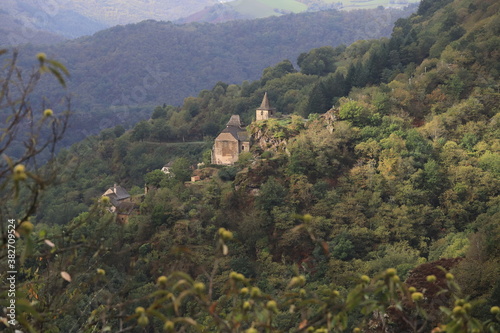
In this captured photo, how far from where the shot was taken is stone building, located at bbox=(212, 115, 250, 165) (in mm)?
40062

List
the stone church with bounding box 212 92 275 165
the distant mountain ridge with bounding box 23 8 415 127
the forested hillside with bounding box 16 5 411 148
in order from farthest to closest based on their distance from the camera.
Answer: the distant mountain ridge with bounding box 23 8 415 127
the forested hillside with bounding box 16 5 411 148
the stone church with bounding box 212 92 275 165

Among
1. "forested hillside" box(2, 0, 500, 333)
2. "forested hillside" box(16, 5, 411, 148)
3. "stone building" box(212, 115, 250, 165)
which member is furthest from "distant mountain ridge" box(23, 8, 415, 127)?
"forested hillside" box(2, 0, 500, 333)

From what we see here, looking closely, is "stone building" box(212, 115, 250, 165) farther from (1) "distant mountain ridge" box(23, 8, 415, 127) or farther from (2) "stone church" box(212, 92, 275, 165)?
(1) "distant mountain ridge" box(23, 8, 415, 127)

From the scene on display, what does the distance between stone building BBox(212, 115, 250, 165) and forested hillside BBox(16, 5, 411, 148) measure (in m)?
95.5

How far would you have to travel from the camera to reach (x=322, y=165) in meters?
35.5

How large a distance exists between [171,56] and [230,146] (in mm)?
140225

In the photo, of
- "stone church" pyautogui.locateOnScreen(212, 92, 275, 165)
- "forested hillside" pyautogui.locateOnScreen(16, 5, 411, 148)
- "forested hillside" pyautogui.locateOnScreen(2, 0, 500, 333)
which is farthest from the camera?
"forested hillside" pyautogui.locateOnScreen(16, 5, 411, 148)

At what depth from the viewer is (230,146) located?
1591 inches

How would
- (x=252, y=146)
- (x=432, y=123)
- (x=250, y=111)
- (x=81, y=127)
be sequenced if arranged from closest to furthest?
(x=432, y=123) → (x=252, y=146) → (x=250, y=111) → (x=81, y=127)

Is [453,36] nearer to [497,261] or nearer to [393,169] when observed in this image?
[393,169]

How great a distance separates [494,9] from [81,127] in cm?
9591

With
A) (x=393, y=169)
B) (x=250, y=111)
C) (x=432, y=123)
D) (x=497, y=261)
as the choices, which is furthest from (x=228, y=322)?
(x=250, y=111)

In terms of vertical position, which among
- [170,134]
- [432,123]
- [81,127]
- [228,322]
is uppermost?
[228,322]

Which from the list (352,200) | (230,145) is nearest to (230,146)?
(230,145)
